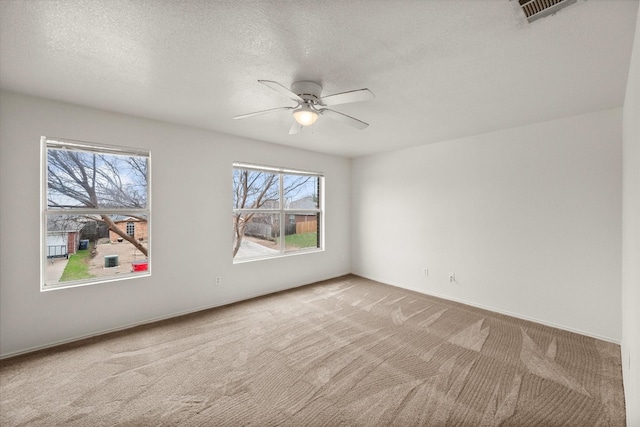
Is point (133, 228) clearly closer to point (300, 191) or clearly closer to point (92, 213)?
point (92, 213)

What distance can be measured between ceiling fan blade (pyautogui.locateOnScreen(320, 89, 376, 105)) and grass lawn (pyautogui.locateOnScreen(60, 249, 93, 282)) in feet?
9.93

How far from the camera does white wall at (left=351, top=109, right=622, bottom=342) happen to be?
9.50 feet

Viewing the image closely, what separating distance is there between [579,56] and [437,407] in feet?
8.70

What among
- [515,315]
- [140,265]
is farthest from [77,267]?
[515,315]

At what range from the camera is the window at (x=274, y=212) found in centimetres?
416

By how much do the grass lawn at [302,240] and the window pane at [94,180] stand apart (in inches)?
89.4

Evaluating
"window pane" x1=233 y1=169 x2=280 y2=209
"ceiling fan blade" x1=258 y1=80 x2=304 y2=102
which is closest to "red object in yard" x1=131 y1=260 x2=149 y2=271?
"window pane" x1=233 y1=169 x2=280 y2=209

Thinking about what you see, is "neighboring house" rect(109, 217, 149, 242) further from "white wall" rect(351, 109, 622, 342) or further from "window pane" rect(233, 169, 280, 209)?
"white wall" rect(351, 109, 622, 342)

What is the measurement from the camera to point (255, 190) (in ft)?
14.2

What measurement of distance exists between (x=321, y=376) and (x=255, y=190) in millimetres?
2917

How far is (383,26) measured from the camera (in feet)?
5.12

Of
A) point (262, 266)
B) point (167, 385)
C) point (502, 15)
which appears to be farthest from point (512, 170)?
point (167, 385)

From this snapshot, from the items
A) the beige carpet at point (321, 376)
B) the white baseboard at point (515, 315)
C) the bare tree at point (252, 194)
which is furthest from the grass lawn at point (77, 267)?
the white baseboard at point (515, 315)

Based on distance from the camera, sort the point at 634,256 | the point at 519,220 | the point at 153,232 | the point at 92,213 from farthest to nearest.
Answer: the point at 519,220 → the point at 153,232 → the point at 92,213 → the point at 634,256
